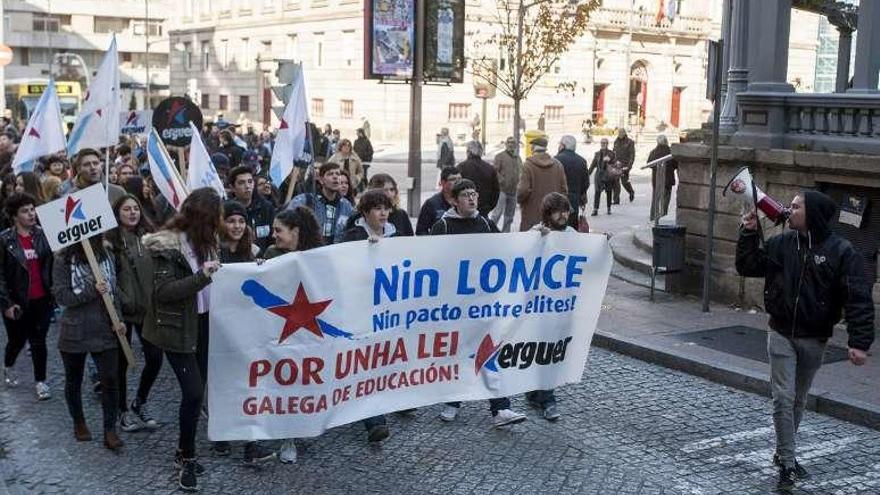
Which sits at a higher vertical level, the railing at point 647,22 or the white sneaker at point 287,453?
the railing at point 647,22

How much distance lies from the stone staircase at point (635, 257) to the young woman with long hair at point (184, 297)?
25.8 feet

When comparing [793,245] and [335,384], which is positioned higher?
[793,245]

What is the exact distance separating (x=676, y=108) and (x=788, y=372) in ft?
191

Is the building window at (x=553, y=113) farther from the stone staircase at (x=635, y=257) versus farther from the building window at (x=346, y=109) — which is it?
the stone staircase at (x=635, y=257)

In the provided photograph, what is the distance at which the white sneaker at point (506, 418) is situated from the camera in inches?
289

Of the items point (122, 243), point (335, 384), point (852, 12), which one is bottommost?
point (335, 384)

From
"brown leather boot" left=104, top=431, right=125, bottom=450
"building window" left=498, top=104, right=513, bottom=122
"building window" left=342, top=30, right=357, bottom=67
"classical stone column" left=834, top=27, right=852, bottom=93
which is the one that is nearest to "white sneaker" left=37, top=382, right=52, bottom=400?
"brown leather boot" left=104, top=431, right=125, bottom=450

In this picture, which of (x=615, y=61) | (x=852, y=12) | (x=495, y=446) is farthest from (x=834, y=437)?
(x=615, y=61)

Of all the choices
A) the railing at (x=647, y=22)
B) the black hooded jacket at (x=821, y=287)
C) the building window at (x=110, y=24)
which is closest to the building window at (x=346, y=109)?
the railing at (x=647, y=22)

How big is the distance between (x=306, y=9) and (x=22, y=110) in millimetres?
17282

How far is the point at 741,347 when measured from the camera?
9.78 metres

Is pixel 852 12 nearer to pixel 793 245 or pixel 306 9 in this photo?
pixel 793 245

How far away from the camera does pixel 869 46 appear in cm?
1194

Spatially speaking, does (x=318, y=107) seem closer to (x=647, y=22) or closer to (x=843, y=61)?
(x=647, y=22)
